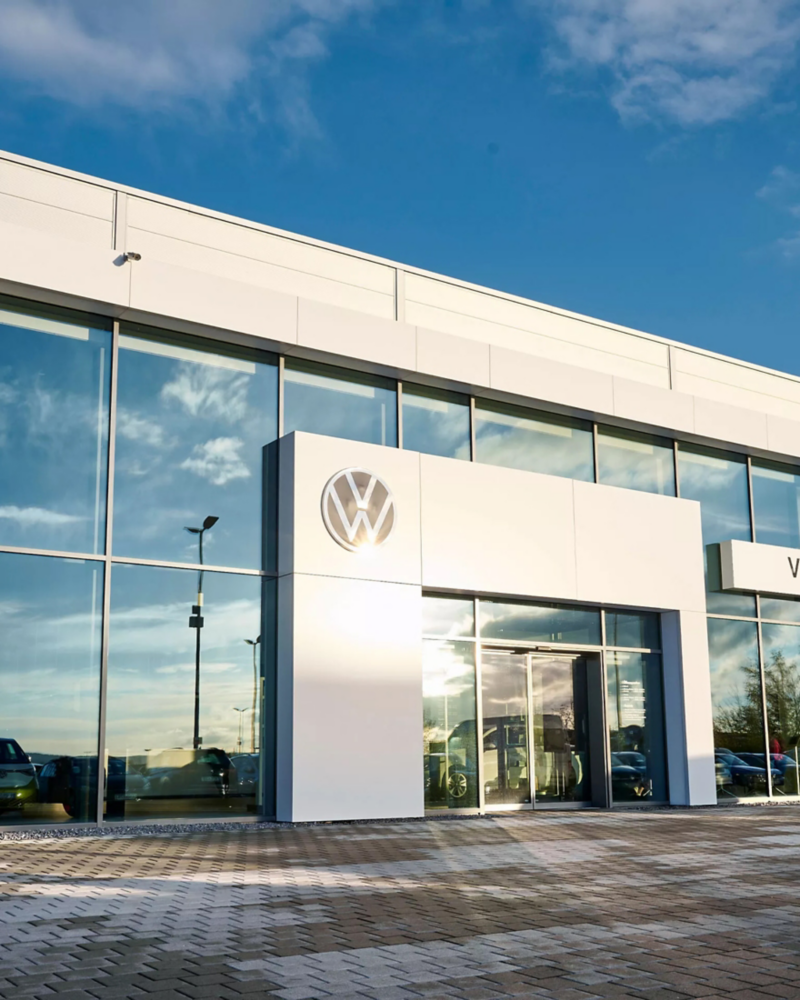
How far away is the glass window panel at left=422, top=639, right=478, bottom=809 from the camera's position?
15.5 meters

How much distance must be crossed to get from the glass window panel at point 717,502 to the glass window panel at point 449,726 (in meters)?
5.85

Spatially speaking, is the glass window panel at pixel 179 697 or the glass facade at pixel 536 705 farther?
the glass facade at pixel 536 705

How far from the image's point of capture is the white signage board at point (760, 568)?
19.6 m

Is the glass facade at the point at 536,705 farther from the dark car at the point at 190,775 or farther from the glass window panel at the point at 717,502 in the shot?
the dark car at the point at 190,775

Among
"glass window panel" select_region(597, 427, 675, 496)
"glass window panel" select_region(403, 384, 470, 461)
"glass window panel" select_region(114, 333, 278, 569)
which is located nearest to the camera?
"glass window panel" select_region(114, 333, 278, 569)

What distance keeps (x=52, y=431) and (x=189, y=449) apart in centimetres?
181

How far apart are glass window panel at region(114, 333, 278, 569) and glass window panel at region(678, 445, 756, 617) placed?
8.76 meters

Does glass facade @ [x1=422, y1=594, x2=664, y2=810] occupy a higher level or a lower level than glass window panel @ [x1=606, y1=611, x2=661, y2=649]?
lower

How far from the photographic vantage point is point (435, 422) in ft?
55.2

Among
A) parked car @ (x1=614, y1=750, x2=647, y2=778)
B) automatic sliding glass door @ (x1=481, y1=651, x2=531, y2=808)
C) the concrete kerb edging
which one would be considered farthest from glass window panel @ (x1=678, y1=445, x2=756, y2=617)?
automatic sliding glass door @ (x1=481, y1=651, x2=531, y2=808)

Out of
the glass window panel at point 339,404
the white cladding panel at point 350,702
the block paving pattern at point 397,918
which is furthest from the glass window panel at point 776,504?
the block paving pattern at point 397,918

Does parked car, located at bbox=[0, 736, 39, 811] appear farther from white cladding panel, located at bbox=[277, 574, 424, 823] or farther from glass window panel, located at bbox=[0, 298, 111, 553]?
white cladding panel, located at bbox=[277, 574, 424, 823]

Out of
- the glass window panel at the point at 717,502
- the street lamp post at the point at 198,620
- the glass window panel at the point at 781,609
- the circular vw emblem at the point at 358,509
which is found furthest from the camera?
the glass window panel at the point at 781,609

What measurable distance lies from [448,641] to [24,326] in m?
7.30
